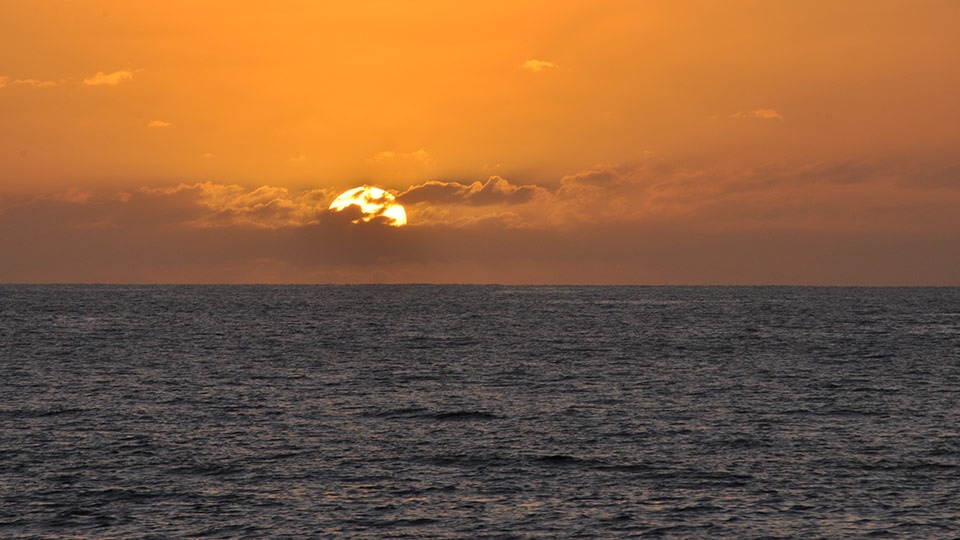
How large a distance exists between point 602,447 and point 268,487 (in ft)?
60.3

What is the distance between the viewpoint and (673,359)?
102125 mm

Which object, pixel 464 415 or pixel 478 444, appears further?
pixel 464 415

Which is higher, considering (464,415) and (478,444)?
(464,415)

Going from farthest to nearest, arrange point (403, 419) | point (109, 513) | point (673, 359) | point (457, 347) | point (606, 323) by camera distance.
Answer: point (606, 323)
point (457, 347)
point (673, 359)
point (403, 419)
point (109, 513)

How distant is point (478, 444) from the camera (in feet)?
175

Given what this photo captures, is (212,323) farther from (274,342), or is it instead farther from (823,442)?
(823,442)

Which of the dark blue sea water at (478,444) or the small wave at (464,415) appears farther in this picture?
the small wave at (464,415)

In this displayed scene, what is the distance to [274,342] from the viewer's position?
4931 inches

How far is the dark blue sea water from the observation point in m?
38.7

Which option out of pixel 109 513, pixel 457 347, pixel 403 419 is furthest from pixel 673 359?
pixel 109 513

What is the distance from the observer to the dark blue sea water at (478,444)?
38656 mm

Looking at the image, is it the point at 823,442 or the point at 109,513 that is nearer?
the point at 109,513

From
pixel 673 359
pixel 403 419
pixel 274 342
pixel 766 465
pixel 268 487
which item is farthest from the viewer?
pixel 274 342

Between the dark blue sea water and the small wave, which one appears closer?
the dark blue sea water
